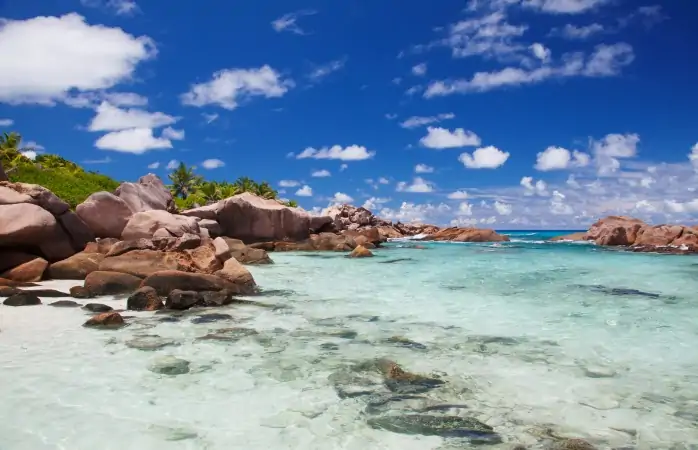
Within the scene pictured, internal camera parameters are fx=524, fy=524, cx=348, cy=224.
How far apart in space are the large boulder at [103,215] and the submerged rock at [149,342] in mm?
14569

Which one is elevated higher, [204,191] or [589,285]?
[204,191]

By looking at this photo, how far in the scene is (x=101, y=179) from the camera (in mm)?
50344

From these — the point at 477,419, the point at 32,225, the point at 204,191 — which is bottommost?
the point at 477,419

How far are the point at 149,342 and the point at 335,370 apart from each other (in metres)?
3.25

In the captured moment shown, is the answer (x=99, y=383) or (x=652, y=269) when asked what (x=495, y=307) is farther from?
(x=652, y=269)

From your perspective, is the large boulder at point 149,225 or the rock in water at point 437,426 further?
the large boulder at point 149,225

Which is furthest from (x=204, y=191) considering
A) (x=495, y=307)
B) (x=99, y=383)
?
(x=99, y=383)

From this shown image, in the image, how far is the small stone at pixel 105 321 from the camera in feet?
31.2

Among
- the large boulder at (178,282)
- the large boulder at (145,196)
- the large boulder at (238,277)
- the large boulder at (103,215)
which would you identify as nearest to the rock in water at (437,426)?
the large boulder at (178,282)

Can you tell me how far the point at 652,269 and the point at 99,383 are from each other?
2646 cm

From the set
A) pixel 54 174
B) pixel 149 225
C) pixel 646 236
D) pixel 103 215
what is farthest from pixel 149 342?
pixel 646 236

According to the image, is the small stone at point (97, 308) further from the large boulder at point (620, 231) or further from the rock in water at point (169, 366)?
the large boulder at point (620, 231)

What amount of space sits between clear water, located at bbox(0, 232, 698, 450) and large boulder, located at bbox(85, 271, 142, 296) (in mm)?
936

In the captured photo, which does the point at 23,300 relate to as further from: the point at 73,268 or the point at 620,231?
the point at 620,231
